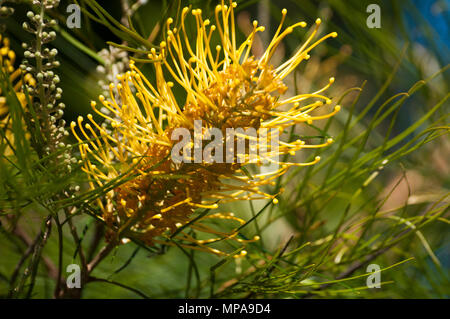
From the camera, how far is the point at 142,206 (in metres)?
0.21

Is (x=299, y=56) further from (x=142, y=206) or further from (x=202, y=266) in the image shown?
(x=202, y=266)

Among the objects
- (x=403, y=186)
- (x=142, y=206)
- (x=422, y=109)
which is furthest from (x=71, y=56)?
(x=403, y=186)

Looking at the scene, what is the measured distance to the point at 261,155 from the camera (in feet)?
0.70

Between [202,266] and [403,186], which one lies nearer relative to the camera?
[202,266]

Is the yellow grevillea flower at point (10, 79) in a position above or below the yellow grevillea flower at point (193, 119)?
above

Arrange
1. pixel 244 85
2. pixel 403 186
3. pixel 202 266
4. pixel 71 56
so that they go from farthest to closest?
pixel 403 186, pixel 202 266, pixel 71 56, pixel 244 85

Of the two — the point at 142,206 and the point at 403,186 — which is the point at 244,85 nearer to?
the point at 142,206

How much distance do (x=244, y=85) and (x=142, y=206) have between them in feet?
0.24

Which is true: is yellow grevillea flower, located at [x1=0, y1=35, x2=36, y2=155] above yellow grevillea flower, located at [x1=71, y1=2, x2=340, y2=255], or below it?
above

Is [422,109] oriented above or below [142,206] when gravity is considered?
above

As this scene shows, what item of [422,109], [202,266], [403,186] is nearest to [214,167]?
[202,266]

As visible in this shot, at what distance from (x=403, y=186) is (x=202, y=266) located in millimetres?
331

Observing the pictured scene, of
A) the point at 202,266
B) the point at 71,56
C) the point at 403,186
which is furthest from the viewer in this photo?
→ the point at 403,186
